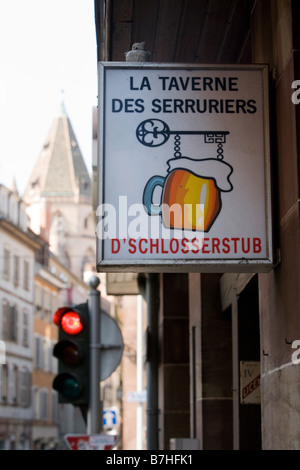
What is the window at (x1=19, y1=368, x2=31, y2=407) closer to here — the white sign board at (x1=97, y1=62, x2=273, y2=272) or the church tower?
the church tower

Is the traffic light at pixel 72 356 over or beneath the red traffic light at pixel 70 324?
beneath

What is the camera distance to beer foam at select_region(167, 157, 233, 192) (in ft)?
18.5

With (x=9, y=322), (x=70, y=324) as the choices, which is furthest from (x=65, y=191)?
(x=70, y=324)

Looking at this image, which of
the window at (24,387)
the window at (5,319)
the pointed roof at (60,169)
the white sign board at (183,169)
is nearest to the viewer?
the white sign board at (183,169)

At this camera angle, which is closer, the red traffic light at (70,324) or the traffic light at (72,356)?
the traffic light at (72,356)

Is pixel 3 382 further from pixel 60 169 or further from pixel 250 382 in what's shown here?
pixel 60 169

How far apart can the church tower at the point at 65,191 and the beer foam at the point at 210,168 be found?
4825 inches

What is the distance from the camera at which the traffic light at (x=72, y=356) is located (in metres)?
8.04

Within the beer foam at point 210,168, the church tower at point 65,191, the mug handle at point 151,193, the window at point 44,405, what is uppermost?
the church tower at point 65,191

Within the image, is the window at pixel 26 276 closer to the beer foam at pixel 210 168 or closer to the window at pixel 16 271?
the window at pixel 16 271

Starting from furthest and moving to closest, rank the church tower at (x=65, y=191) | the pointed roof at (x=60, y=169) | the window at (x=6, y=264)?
the pointed roof at (x=60, y=169), the church tower at (x=65, y=191), the window at (x=6, y=264)

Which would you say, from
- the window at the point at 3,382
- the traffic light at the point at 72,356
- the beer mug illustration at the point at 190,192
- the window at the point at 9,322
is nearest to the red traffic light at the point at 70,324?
the traffic light at the point at 72,356

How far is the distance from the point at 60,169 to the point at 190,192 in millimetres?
130996
